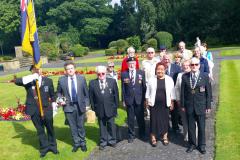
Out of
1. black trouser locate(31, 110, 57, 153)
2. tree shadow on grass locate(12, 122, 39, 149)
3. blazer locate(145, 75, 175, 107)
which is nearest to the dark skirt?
blazer locate(145, 75, 175, 107)

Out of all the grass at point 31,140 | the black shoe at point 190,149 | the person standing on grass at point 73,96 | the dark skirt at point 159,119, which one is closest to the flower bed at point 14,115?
the grass at point 31,140

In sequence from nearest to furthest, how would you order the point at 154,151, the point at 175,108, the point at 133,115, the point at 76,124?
the point at 154,151 < the point at 76,124 < the point at 133,115 < the point at 175,108

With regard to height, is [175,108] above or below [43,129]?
above

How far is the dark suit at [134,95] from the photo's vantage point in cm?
823

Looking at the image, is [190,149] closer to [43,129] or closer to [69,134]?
[43,129]

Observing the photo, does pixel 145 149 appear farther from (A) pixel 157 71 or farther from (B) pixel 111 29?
(B) pixel 111 29

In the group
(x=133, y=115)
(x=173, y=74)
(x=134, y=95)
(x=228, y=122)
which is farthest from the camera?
(x=228, y=122)

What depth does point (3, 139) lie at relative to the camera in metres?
9.69

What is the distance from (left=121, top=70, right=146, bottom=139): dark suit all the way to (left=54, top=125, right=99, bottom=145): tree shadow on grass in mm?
1248

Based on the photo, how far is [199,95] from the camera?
23.4 ft

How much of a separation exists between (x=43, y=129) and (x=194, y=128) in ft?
12.0

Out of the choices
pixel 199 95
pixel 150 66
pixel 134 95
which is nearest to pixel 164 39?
pixel 150 66

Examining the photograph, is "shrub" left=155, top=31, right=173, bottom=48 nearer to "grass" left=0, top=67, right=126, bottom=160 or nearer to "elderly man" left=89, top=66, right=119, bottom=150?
"grass" left=0, top=67, right=126, bottom=160

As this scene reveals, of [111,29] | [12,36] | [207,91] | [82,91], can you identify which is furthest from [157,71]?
[12,36]
